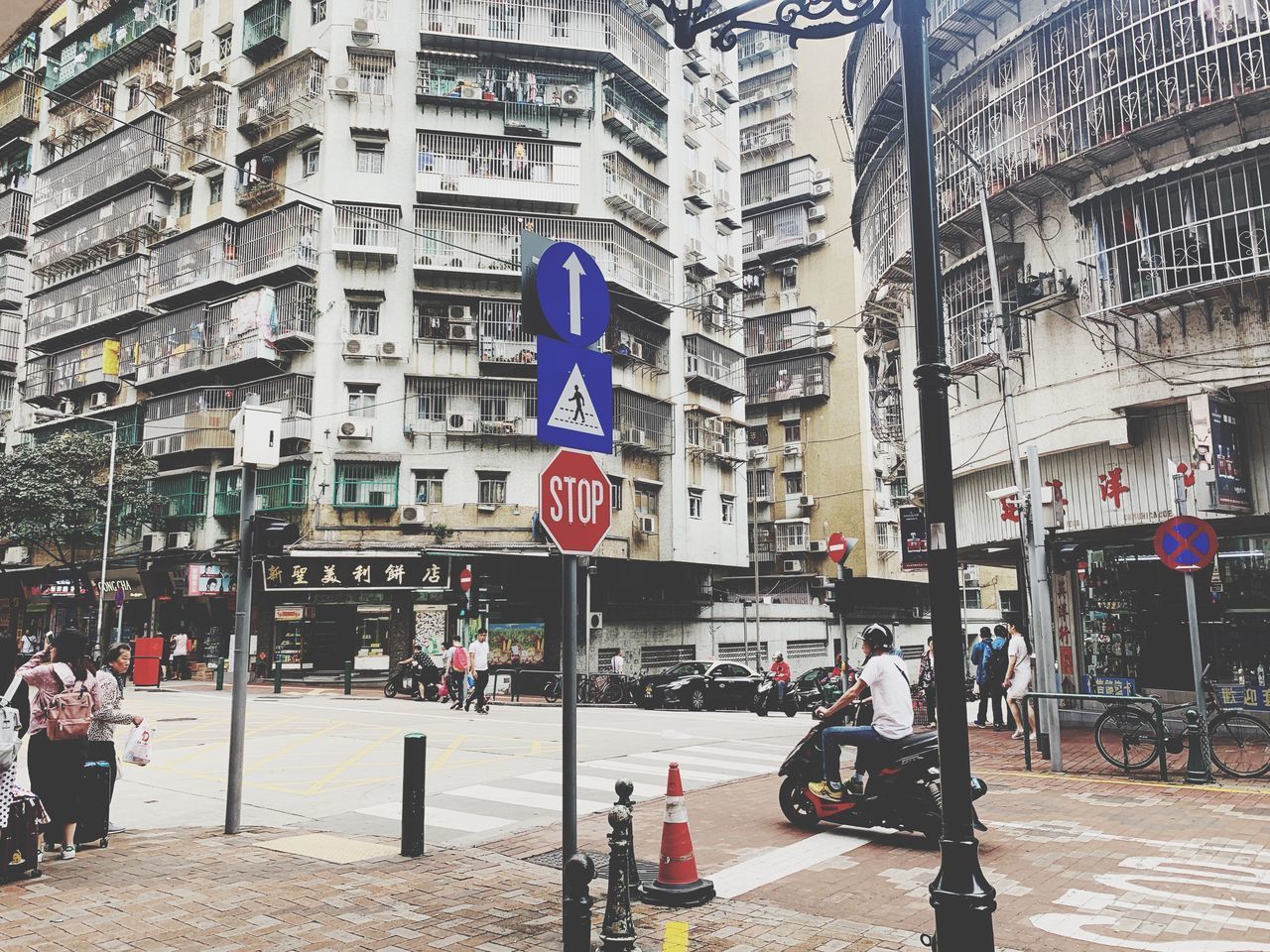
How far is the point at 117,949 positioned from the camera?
16.5 ft

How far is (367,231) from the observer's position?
3070cm

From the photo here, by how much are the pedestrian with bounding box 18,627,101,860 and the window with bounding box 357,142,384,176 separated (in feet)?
90.0

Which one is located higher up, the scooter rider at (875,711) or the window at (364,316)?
the window at (364,316)

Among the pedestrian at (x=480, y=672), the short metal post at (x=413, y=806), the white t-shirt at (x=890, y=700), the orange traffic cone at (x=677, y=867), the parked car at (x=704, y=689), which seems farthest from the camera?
the parked car at (x=704, y=689)

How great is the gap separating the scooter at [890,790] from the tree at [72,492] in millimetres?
31563

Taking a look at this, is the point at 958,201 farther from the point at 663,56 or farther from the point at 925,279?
the point at 663,56

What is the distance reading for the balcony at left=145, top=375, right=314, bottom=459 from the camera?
29953 millimetres

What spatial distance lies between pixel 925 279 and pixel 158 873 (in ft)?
21.2

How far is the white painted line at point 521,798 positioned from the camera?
30.5 ft

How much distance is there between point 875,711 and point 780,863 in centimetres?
147

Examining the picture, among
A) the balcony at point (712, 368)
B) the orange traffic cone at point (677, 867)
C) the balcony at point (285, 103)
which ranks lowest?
the orange traffic cone at point (677, 867)

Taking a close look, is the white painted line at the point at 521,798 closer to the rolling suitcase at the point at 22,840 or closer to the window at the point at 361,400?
the rolling suitcase at the point at 22,840

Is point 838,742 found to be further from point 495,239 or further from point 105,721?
point 495,239

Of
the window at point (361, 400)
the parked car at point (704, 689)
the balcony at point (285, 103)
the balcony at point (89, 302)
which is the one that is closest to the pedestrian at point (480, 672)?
the parked car at point (704, 689)
